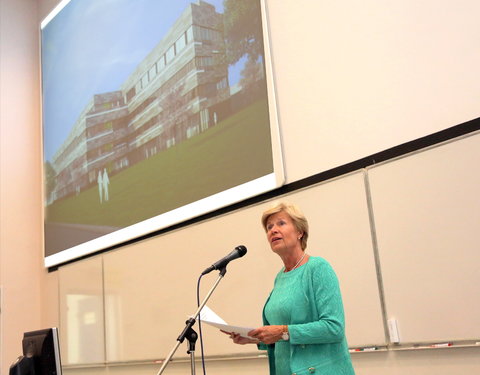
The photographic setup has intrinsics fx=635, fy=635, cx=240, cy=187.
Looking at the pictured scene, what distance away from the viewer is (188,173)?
4.53 m

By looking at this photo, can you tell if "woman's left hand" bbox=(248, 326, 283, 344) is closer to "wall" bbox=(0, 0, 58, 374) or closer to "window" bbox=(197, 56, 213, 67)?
"window" bbox=(197, 56, 213, 67)

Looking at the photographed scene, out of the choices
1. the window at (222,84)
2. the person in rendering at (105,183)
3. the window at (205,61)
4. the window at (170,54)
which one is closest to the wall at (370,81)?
the window at (222,84)

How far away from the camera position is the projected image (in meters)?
4.04

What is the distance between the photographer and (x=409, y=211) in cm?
298

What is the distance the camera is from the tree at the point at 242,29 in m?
3.98

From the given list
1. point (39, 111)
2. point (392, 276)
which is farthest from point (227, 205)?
point (39, 111)

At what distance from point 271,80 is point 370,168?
Answer: 966 millimetres

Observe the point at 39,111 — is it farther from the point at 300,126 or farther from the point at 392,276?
the point at 392,276

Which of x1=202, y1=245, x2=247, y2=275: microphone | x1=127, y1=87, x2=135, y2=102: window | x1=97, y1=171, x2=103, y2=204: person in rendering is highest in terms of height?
x1=127, y1=87, x2=135, y2=102: window

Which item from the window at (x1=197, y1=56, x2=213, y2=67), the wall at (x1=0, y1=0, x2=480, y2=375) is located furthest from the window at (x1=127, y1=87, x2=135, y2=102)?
the wall at (x1=0, y1=0, x2=480, y2=375)

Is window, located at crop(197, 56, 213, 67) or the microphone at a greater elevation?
window, located at crop(197, 56, 213, 67)

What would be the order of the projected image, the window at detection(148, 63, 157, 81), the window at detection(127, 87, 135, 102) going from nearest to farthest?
the projected image, the window at detection(148, 63, 157, 81), the window at detection(127, 87, 135, 102)

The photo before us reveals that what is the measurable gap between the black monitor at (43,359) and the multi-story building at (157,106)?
79.3 inches

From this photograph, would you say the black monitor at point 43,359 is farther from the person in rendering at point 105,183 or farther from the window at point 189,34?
the person in rendering at point 105,183
